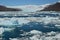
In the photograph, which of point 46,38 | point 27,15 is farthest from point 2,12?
point 46,38

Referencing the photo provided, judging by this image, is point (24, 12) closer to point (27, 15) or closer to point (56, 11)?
point (27, 15)

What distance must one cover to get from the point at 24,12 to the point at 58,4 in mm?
590

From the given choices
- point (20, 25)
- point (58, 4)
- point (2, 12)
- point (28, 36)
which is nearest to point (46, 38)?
point (28, 36)

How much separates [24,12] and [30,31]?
14.7 inches

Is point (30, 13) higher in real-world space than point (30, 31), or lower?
higher

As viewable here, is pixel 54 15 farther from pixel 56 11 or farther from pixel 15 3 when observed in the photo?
pixel 15 3

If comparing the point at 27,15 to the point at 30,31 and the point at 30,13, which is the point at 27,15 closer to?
the point at 30,13

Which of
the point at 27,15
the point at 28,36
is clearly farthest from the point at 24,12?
the point at 28,36

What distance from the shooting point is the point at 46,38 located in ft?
7.80

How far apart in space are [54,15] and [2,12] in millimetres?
885

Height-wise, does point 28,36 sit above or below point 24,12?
below

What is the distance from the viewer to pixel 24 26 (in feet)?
8.33

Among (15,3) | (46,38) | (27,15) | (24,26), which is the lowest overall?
(46,38)

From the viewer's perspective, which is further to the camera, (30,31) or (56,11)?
(56,11)
